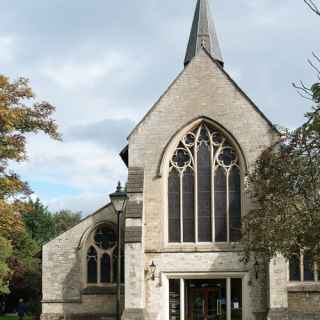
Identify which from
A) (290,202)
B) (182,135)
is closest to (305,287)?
(182,135)

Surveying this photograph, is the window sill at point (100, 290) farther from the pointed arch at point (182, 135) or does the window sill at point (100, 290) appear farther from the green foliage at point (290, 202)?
the green foliage at point (290, 202)

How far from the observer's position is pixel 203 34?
43031mm

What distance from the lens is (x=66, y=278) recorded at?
28.8m

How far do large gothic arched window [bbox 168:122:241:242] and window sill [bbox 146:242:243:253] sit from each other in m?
0.23

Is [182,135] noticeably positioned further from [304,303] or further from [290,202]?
[290,202]

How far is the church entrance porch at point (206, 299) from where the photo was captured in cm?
2720

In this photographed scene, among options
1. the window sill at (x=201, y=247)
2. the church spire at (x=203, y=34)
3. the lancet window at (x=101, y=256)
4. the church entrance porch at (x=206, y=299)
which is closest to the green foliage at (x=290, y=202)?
the window sill at (x=201, y=247)

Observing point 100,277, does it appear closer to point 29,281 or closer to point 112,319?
point 112,319

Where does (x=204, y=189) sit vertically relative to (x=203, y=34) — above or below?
below

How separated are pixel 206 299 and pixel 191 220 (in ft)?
10.8

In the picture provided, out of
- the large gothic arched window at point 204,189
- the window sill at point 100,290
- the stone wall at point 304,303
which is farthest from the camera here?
the window sill at point 100,290

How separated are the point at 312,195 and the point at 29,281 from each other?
116ft

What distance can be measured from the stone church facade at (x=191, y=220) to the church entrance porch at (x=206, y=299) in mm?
40

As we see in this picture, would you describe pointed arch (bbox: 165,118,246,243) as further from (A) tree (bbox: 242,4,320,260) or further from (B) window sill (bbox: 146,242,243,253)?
(A) tree (bbox: 242,4,320,260)
